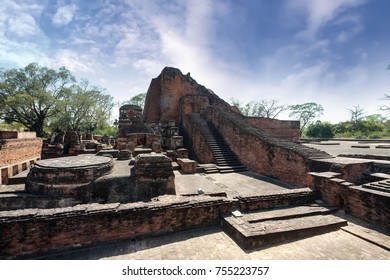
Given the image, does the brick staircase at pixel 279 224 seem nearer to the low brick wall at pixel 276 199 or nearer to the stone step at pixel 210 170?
the low brick wall at pixel 276 199

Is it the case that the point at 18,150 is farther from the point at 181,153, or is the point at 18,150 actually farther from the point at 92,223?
the point at 92,223

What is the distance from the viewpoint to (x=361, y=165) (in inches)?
269

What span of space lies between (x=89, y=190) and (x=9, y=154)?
671 centimetres

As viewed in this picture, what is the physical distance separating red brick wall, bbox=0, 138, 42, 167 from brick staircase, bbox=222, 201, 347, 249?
9.91 metres

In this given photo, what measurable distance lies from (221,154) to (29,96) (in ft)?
72.4

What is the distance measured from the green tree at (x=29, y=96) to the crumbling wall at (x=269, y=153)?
21660mm

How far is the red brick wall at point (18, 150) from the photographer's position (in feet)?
28.0

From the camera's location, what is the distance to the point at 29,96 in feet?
67.7

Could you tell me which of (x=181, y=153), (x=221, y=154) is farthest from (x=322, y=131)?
(x=181, y=153)

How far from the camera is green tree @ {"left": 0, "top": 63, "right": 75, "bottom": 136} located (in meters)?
20.9

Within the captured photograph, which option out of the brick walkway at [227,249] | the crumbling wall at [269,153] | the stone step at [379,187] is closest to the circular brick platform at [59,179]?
the brick walkway at [227,249]

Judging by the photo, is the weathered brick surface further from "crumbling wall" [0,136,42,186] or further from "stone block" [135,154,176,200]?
"crumbling wall" [0,136,42,186]

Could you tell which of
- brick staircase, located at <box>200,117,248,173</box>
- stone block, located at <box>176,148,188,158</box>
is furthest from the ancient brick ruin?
stone block, located at <box>176,148,188,158</box>
